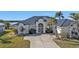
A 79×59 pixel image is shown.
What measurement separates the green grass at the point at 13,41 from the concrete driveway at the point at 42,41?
6 cm

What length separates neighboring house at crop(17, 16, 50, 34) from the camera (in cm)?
383

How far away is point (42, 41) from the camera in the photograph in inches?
152

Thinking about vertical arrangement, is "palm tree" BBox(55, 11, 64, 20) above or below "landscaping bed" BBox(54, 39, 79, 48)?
above

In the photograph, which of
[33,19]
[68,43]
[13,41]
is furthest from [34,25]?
[68,43]

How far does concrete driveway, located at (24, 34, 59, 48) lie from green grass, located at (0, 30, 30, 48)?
6 centimetres

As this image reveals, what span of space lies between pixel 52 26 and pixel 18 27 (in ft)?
1.34

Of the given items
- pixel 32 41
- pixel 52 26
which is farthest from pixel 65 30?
pixel 32 41

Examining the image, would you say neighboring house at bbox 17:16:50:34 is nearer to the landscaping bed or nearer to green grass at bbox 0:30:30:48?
green grass at bbox 0:30:30:48

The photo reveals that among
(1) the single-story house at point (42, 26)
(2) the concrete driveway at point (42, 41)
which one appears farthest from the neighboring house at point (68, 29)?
(2) the concrete driveway at point (42, 41)

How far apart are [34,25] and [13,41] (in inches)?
12.5

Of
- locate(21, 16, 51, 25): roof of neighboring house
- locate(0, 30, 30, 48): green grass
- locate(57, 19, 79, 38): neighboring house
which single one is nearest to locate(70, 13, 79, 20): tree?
locate(57, 19, 79, 38): neighboring house
